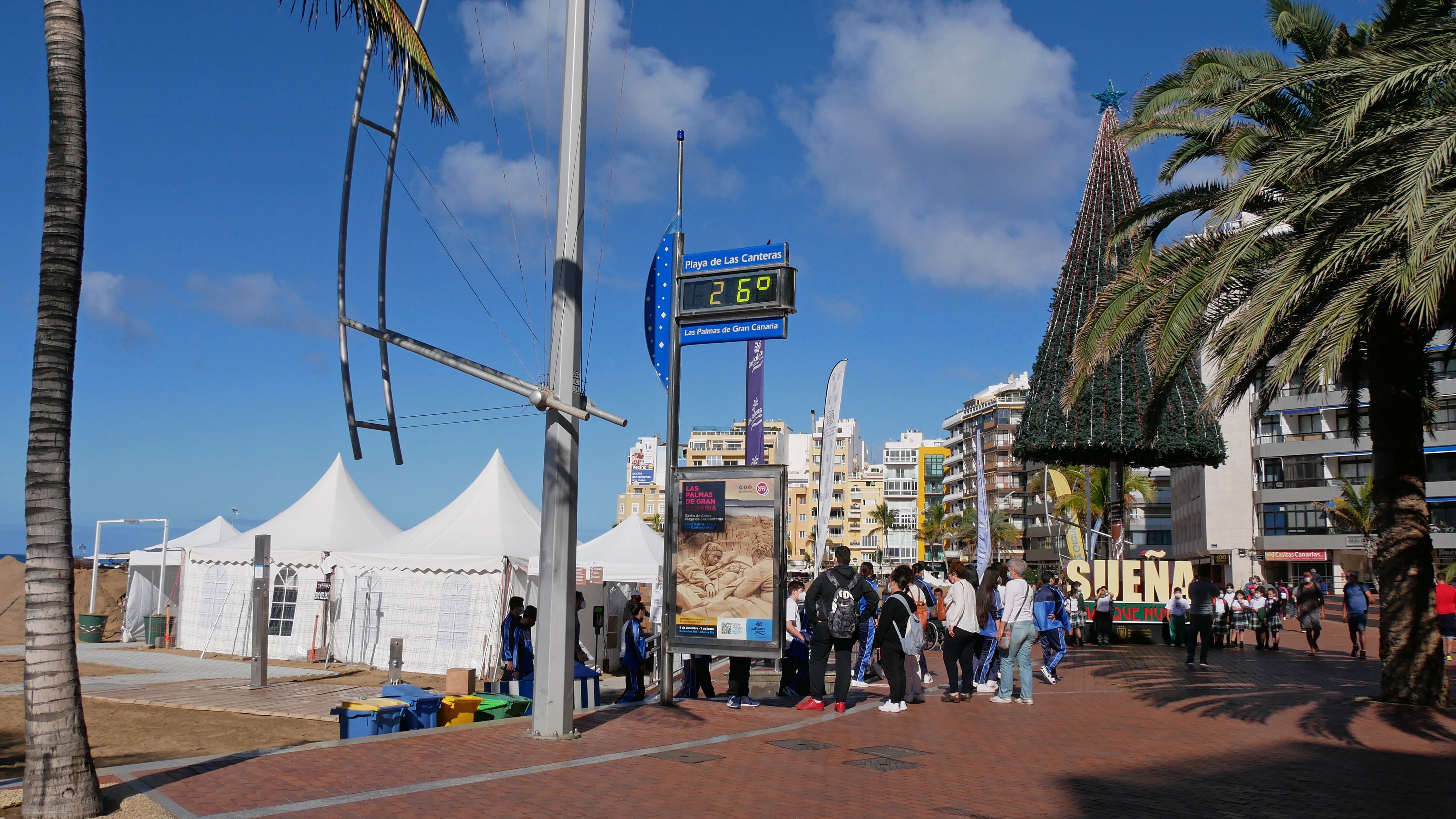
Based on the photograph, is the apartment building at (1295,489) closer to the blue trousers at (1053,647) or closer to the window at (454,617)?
the blue trousers at (1053,647)

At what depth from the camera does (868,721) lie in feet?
36.7

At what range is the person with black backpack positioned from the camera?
38.1 feet

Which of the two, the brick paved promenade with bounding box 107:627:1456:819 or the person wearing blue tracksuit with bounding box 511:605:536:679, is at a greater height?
the person wearing blue tracksuit with bounding box 511:605:536:679

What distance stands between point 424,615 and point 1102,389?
17.9 metres

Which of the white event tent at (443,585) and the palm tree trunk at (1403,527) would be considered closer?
the palm tree trunk at (1403,527)

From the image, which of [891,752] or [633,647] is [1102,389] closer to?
[633,647]

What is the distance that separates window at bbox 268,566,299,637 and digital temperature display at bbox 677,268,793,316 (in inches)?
569

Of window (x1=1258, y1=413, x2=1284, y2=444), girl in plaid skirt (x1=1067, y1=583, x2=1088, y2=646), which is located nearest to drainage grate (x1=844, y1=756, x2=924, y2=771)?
girl in plaid skirt (x1=1067, y1=583, x2=1088, y2=646)

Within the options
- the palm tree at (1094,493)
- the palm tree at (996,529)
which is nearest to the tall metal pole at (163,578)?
the palm tree at (1094,493)

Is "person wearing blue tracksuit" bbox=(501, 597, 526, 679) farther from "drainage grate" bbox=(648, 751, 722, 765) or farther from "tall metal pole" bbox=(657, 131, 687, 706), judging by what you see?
"drainage grate" bbox=(648, 751, 722, 765)

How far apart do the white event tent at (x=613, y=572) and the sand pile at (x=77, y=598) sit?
51.0ft

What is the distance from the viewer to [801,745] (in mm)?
9516

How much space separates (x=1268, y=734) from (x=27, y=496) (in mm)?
10348

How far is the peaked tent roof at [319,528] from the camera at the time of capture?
23.6 m
